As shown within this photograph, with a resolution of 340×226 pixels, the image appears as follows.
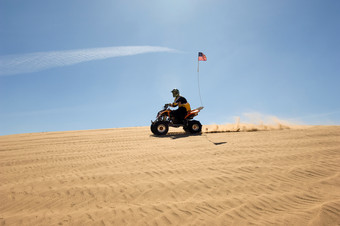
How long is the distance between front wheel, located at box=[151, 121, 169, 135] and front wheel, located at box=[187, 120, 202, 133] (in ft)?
4.45

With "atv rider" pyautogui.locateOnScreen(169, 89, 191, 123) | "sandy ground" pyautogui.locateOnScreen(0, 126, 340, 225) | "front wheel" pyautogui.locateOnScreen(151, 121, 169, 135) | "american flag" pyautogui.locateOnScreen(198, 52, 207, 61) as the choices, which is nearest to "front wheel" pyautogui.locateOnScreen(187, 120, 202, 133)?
"atv rider" pyautogui.locateOnScreen(169, 89, 191, 123)

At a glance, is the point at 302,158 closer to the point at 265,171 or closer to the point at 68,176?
the point at 265,171

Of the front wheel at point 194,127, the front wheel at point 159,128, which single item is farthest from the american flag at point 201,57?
the front wheel at point 159,128

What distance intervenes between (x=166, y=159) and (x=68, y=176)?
104 inches

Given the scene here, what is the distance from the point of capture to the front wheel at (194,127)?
38.7ft

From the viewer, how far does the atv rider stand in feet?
38.4

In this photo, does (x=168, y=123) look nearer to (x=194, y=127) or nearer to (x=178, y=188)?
(x=194, y=127)

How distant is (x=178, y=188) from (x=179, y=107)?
7.77m

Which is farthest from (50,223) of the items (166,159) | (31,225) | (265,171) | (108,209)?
(265,171)

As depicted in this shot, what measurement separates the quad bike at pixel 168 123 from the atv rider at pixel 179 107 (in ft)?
0.53

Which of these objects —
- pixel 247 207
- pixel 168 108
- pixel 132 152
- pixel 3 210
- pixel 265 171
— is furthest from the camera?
pixel 168 108

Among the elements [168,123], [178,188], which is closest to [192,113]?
[168,123]

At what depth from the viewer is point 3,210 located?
374 centimetres

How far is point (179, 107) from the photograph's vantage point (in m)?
11.8
